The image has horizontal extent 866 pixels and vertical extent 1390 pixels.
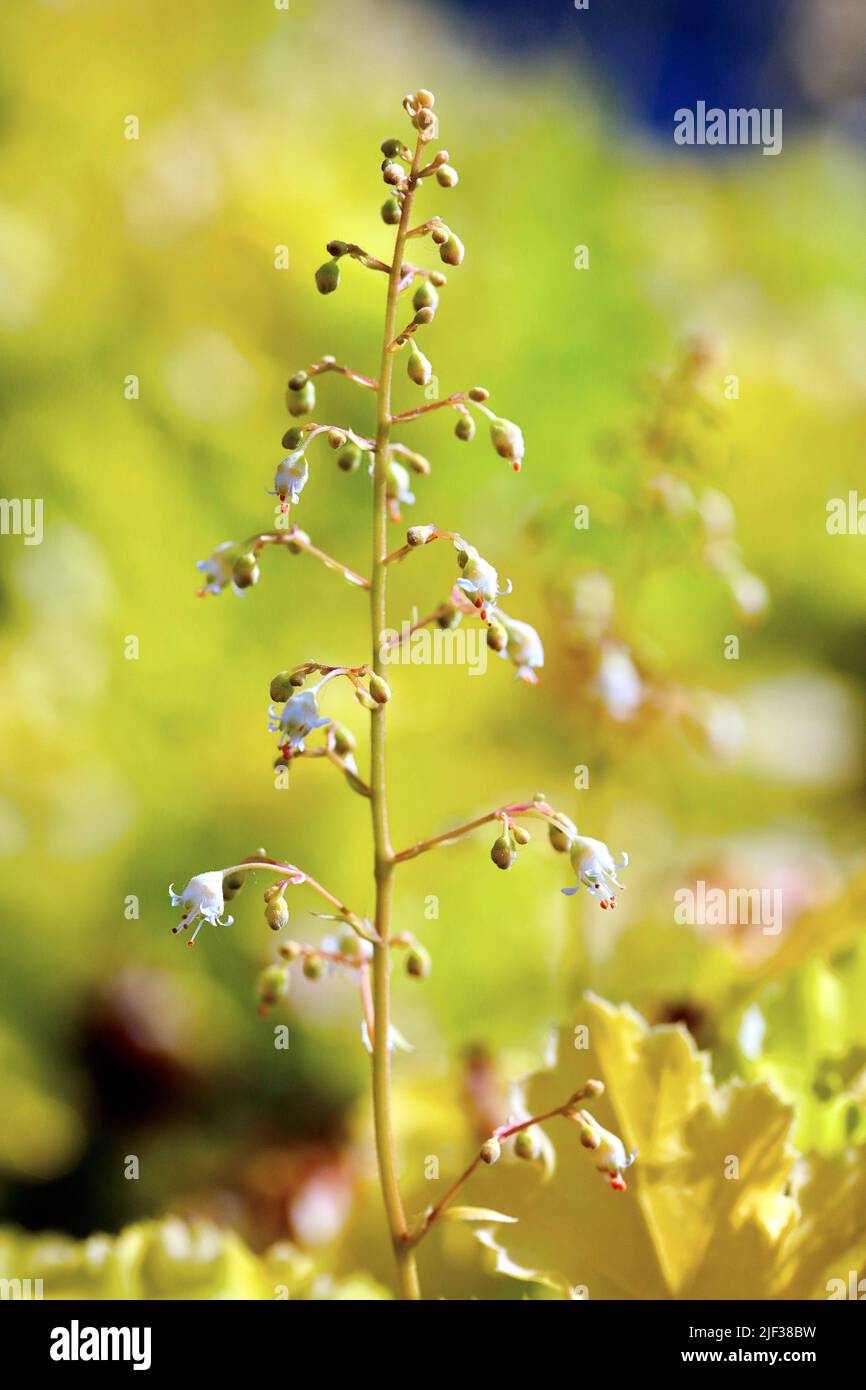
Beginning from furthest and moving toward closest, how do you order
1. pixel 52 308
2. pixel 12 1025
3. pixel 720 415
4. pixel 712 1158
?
1. pixel 52 308
2. pixel 12 1025
3. pixel 720 415
4. pixel 712 1158

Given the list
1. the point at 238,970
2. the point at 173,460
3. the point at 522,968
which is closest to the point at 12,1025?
the point at 238,970

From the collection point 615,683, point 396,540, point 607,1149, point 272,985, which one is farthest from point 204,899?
point 396,540

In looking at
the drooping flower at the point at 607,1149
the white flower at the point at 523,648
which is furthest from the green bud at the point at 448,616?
the drooping flower at the point at 607,1149

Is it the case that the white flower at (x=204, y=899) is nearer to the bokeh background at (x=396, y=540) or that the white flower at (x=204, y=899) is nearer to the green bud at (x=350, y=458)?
the green bud at (x=350, y=458)

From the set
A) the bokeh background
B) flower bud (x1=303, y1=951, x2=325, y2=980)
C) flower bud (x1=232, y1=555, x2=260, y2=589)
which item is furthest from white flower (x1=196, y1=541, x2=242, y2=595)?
the bokeh background

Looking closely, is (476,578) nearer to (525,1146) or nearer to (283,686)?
(283,686)

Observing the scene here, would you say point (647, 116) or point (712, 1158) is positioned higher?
point (647, 116)
